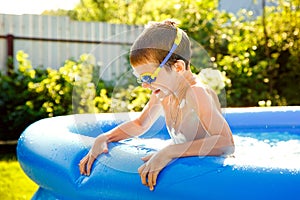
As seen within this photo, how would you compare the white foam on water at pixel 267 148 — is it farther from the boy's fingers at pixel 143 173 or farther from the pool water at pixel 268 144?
the boy's fingers at pixel 143 173

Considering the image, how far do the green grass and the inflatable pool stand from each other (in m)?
0.96

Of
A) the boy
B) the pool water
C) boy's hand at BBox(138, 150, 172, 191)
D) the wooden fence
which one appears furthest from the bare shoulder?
the wooden fence

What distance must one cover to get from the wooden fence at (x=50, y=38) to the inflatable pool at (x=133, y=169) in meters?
3.48

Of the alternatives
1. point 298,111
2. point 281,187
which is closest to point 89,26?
point 298,111

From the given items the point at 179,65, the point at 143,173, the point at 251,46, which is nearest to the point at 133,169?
the point at 143,173

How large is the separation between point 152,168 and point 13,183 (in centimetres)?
251

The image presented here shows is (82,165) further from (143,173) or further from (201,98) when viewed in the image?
(201,98)

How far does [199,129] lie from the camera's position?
2273 millimetres

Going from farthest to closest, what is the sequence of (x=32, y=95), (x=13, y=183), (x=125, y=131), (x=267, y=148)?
(x=32, y=95)
(x=13, y=183)
(x=267, y=148)
(x=125, y=131)

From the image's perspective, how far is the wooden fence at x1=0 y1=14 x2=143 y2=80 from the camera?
6617 millimetres

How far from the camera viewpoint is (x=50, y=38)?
7.02 meters

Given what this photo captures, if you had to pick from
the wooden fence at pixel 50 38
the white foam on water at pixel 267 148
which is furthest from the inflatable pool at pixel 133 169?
the wooden fence at pixel 50 38

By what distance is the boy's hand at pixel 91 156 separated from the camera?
95.0 inches

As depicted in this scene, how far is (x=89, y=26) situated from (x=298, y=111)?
393 centimetres
